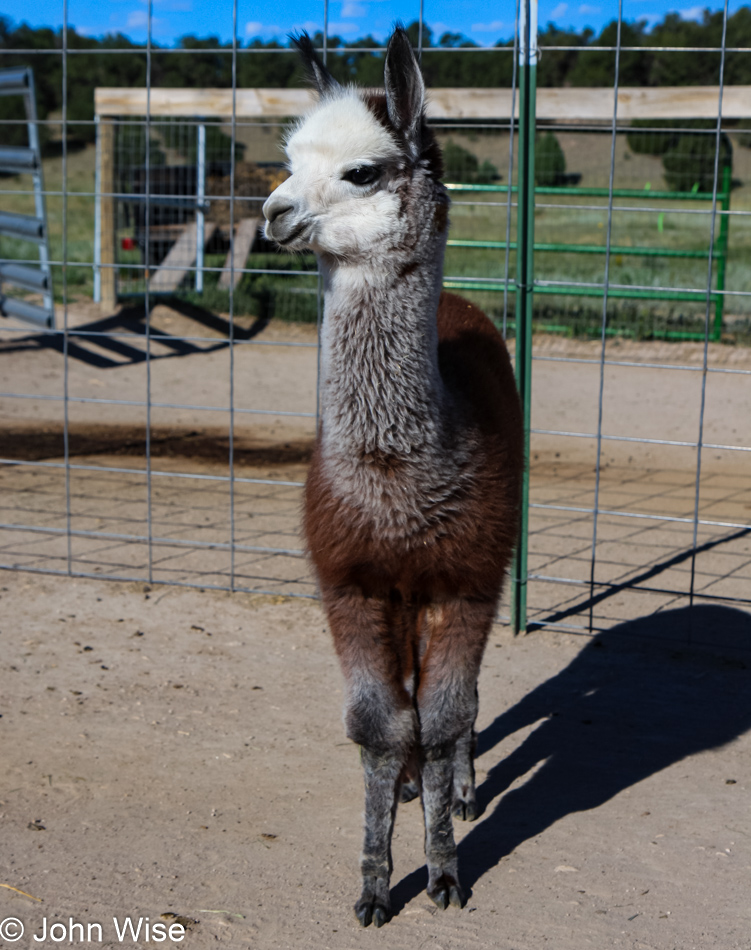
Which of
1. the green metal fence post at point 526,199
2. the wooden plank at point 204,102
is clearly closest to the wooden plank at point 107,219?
the wooden plank at point 204,102

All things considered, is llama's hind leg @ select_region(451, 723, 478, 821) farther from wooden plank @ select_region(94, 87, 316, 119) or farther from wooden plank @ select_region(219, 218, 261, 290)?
wooden plank @ select_region(219, 218, 261, 290)

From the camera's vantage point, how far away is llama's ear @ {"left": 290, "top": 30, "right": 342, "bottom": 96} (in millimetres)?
2406

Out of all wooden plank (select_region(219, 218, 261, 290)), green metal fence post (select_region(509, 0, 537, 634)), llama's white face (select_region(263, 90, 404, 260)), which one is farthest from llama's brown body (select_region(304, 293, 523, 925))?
wooden plank (select_region(219, 218, 261, 290))

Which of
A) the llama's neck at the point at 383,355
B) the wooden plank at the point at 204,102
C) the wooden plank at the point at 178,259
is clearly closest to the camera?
the llama's neck at the point at 383,355

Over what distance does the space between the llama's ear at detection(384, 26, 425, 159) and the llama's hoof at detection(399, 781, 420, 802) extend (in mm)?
1969

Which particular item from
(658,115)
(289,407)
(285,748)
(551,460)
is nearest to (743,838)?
(285,748)

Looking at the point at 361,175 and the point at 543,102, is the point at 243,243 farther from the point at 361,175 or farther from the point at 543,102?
the point at 361,175

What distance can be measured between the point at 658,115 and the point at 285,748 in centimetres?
721

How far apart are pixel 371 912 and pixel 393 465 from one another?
3.83 feet

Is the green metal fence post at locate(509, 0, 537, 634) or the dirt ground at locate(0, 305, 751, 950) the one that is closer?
the dirt ground at locate(0, 305, 751, 950)

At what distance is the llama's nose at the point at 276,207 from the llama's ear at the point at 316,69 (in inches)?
16.6

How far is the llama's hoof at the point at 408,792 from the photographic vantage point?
10.0 ft

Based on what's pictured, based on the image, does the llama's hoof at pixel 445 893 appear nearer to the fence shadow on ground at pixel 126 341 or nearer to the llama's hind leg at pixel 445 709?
the llama's hind leg at pixel 445 709

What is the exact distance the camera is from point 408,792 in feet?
10.1
